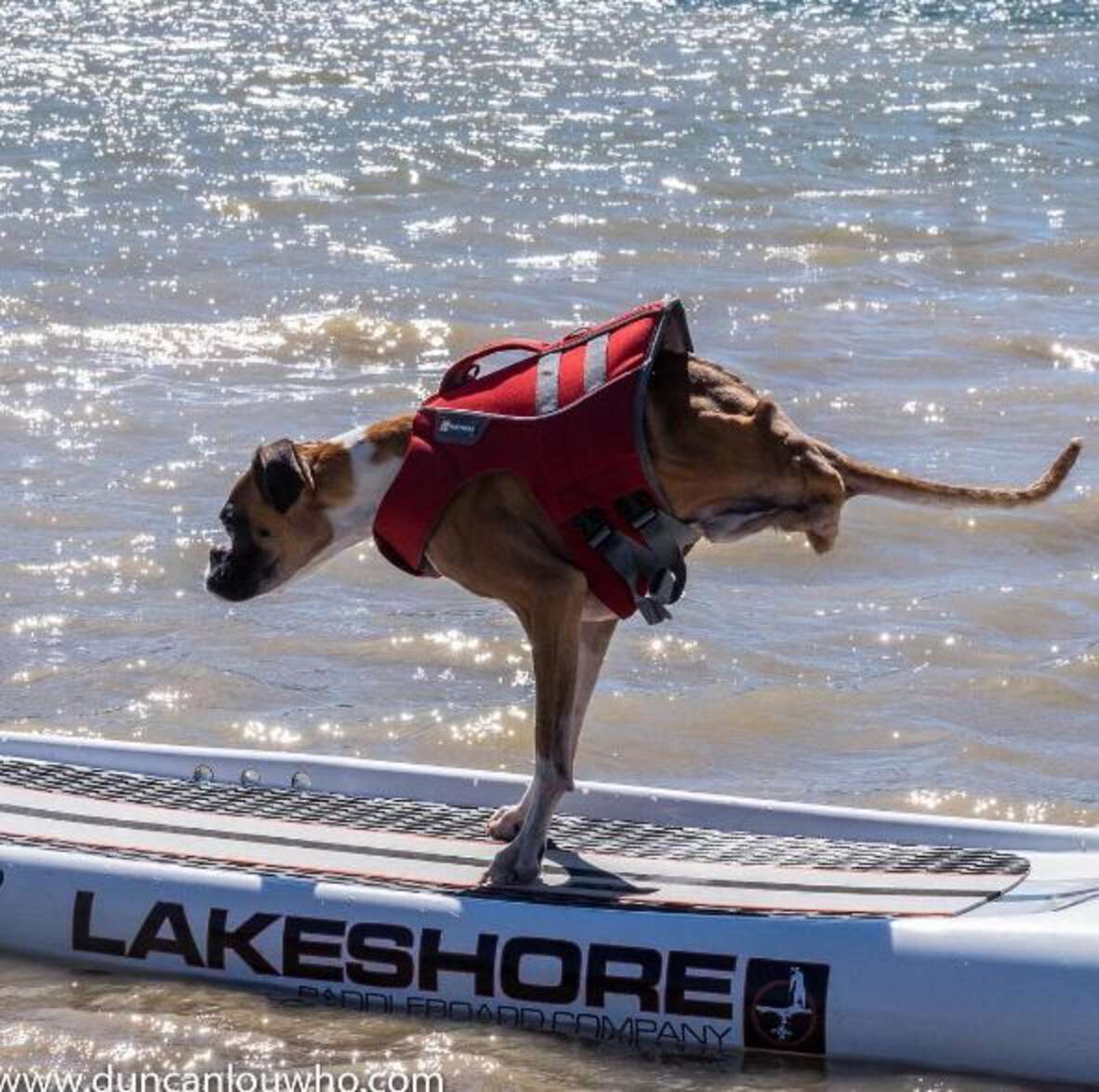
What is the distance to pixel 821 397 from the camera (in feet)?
42.2

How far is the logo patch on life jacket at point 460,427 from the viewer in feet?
20.5

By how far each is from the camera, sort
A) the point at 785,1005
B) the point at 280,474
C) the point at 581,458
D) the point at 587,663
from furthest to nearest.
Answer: the point at 587,663, the point at 280,474, the point at 581,458, the point at 785,1005

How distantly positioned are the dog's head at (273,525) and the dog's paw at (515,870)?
94cm

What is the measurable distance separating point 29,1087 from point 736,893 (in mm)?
1799

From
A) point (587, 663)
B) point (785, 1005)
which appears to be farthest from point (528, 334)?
point (785, 1005)

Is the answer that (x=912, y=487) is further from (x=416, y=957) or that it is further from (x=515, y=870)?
(x=416, y=957)

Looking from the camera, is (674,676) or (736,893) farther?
(674,676)

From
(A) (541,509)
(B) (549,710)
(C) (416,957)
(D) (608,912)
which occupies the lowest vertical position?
(C) (416,957)

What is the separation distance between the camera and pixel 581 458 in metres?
6.15

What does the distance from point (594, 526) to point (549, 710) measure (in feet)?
1.56

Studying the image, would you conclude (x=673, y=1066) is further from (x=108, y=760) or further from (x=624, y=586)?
(x=108, y=760)

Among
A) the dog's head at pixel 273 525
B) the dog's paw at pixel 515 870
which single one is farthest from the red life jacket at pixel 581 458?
the dog's paw at pixel 515 870

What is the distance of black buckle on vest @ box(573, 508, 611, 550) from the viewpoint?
20.4ft

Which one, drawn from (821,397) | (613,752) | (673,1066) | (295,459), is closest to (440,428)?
(295,459)
